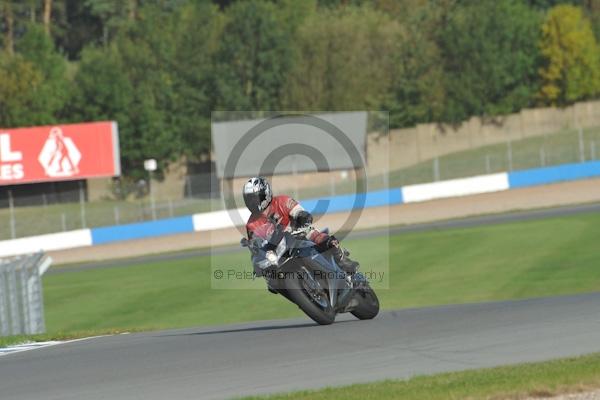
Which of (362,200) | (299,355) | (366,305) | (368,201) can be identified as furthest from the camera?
(362,200)

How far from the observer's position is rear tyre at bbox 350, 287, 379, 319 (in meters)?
14.3

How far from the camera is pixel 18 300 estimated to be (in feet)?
70.4

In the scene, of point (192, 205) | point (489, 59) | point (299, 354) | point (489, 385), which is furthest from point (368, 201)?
point (489, 385)

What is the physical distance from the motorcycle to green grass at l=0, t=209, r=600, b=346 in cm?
507

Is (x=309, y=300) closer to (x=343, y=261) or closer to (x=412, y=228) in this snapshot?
(x=343, y=261)

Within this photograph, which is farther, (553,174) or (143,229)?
(553,174)

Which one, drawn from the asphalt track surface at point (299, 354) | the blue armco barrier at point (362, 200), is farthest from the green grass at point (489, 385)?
the blue armco barrier at point (362, 200)

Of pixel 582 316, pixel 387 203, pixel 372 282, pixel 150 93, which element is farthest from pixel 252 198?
pixel 150 93

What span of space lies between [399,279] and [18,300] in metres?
9.75

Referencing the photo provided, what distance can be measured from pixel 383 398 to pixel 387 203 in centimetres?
3599

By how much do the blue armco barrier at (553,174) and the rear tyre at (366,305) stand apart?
31086 mm

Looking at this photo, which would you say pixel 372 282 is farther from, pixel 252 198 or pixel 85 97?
pixel 85 97

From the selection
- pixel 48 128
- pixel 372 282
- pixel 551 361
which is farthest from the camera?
pixel 48 128

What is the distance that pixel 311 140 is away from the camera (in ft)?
189
